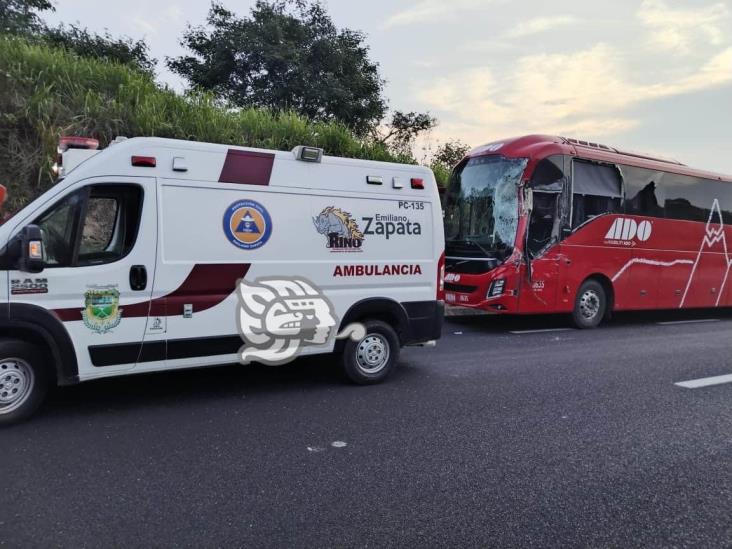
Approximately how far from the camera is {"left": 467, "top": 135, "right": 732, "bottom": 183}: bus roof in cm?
963

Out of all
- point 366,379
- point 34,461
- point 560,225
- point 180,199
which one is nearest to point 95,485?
point 34,461

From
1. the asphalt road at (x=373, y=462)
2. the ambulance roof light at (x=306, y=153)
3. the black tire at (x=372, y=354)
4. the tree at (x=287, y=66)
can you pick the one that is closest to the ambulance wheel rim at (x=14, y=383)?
the asphalt road at (x=373, y=462)

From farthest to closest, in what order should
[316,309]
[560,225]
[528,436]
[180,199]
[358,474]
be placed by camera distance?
[560,225] < [316,309] < [180,199] < [528,436] < [358,474]

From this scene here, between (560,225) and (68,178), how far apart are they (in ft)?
26.2

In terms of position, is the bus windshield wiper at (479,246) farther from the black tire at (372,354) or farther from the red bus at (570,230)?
the black tire at (372,354)

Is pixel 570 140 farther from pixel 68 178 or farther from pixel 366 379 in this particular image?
pixel 68 178

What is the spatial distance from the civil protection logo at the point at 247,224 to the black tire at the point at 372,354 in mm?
1457

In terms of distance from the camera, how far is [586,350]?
8.12 metres

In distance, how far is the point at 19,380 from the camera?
4.27 m

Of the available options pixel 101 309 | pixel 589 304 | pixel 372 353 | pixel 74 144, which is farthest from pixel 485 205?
pixel 101 309

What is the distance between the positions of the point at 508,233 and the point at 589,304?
2408 mm

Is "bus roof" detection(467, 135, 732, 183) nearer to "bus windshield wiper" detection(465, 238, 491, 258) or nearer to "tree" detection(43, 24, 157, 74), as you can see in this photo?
"bus windshield wiper" detection(465, 238, 491, 258)

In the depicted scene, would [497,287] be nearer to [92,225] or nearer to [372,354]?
[372,354]

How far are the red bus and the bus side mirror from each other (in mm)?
7032
